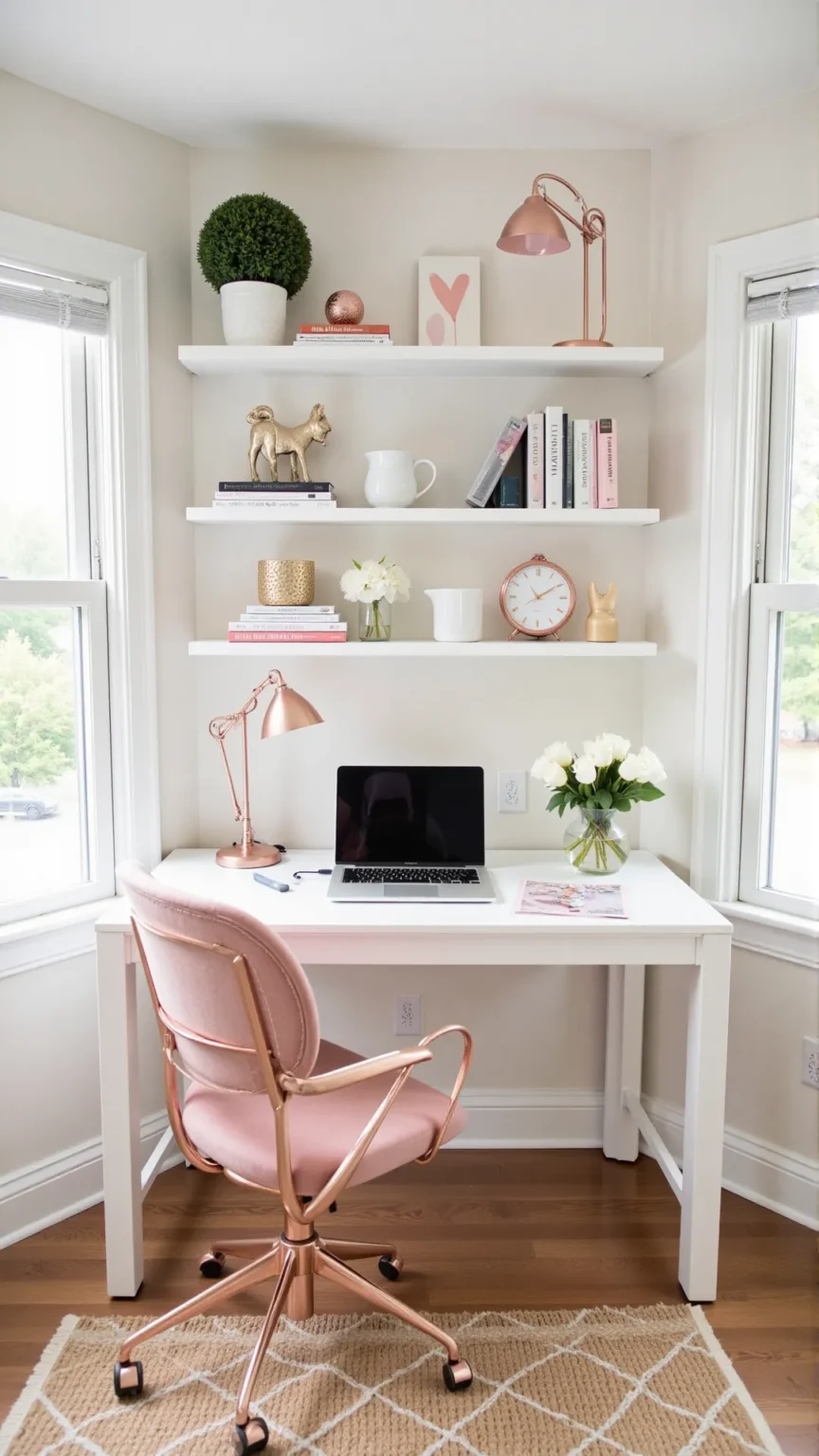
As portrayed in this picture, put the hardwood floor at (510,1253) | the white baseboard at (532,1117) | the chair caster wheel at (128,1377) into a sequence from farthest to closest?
1. the white baseboard at (532,1117)
2. the hardwood floor at (510,1253)
3. the chair caster wheel at (128,1377)

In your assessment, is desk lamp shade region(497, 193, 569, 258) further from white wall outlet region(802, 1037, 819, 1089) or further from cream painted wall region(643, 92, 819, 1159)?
white wall outlet region(802, 1037, 819, 1089)

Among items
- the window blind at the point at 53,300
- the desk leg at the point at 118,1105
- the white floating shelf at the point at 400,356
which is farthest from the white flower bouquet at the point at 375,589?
the desk leg at the point at 118,1105

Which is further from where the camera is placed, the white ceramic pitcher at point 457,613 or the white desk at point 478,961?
the white ceramic pitcher at point 457,613

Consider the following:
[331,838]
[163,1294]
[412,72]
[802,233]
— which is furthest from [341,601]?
[163,1294]

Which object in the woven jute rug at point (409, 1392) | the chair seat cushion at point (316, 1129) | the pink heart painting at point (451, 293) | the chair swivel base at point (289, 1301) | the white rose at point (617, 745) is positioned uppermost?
the pink heart painting at point (451, 293)

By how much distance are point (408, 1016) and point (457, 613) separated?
1.05 m

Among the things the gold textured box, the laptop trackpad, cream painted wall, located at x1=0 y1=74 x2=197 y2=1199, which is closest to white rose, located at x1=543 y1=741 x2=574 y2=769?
the laptop trackpad

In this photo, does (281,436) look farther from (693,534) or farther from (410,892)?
(410,892)

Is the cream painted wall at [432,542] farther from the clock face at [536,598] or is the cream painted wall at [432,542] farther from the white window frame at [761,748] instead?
the white window frame at [761,748]

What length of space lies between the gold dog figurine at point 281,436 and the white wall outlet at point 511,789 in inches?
34.8

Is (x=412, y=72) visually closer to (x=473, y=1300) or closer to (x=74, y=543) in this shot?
(x=74, y=543)

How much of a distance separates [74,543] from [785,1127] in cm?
213

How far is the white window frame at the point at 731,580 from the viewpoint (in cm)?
232

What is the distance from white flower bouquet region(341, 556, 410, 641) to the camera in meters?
2.38
